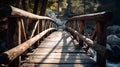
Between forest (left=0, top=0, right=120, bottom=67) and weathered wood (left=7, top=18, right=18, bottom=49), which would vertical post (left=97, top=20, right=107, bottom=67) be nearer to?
forest (left=0, top=0, right=120, bottom=67)

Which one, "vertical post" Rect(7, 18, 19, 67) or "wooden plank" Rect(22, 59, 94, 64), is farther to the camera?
"wooden plank" Rect(22, 59, 94, 64)

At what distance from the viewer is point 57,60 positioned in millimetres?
6223

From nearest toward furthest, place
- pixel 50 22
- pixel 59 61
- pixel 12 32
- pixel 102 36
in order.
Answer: pixel 12 32
pixel 102 36
pixel 59 61
pixel 50 22

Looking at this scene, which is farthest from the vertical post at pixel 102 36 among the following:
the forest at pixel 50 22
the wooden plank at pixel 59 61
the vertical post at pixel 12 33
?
the vertical post at pixel 12 33

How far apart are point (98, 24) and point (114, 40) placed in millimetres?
19911

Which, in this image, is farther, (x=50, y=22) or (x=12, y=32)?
(x=50, y=22)

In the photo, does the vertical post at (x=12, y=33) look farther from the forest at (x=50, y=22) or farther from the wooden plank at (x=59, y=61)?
the wooden plank at (x=59, y=61)

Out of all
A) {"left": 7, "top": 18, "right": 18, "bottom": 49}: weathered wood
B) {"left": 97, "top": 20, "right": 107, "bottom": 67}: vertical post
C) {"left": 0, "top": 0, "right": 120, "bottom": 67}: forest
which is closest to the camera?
{"left": 7, "top": 18, "right": 18, "bottom": 49}: weathered wood

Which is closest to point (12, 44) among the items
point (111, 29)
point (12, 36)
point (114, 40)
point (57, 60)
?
point (12, 36)

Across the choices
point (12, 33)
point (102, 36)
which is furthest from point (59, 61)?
point (12, 33)

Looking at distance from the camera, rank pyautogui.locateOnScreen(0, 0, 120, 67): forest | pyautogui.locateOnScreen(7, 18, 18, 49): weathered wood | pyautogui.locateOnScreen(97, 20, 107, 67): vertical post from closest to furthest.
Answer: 1. pyautogui.locateOnScreen(7, 18, 18, 49): weathered wood
2. pyautogui.locateOnScreen(0, 0, 120, 67): forest
3. pyautogui.locateOnScreen(97, 20, 107, 67): vertical post

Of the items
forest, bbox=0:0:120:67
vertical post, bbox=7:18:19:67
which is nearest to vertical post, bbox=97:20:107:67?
forest, bbox=0:0:120:67

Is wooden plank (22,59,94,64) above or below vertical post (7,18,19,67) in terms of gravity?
below

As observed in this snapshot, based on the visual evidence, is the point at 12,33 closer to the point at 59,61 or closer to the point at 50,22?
the point at 59,61
